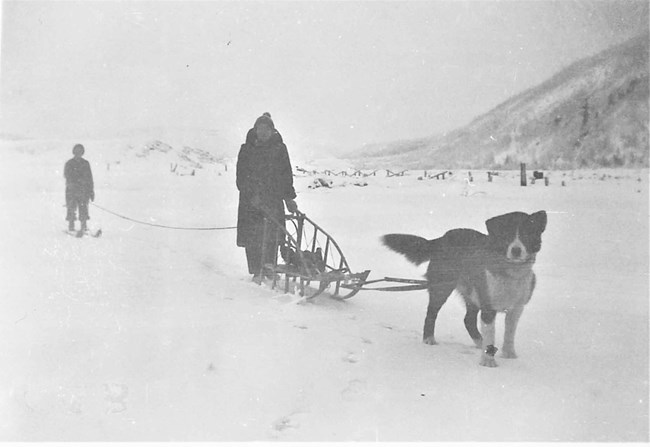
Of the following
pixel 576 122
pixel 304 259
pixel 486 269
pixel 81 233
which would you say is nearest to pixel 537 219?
pixel 486 269

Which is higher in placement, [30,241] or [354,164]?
[354,164]

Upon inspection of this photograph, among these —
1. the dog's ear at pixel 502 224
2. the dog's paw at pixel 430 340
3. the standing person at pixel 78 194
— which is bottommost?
the dog's paw at pixel 430 340

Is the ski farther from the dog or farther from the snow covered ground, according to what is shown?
the dog

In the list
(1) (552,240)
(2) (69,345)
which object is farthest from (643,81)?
(2) (69,345)

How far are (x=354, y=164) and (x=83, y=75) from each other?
4.13ft

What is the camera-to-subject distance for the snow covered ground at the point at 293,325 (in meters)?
1.86

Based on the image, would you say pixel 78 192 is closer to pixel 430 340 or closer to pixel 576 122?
pixel 430 340

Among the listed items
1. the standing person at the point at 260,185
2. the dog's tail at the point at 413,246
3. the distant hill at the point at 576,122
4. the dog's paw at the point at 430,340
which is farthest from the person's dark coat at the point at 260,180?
the dog's paw at the point at 430,340

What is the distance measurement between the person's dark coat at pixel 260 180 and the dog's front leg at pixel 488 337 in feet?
3.25

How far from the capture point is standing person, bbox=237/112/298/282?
2418 mm

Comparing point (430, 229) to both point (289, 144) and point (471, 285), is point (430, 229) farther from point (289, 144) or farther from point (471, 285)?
point (289, 144)

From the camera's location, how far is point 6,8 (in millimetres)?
2355

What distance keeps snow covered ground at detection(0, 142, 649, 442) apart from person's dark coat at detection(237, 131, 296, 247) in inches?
2.3

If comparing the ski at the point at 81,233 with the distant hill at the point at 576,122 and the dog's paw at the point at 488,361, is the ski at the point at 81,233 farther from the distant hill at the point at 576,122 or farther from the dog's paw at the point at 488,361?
the dog's paw at the point at 488,361
